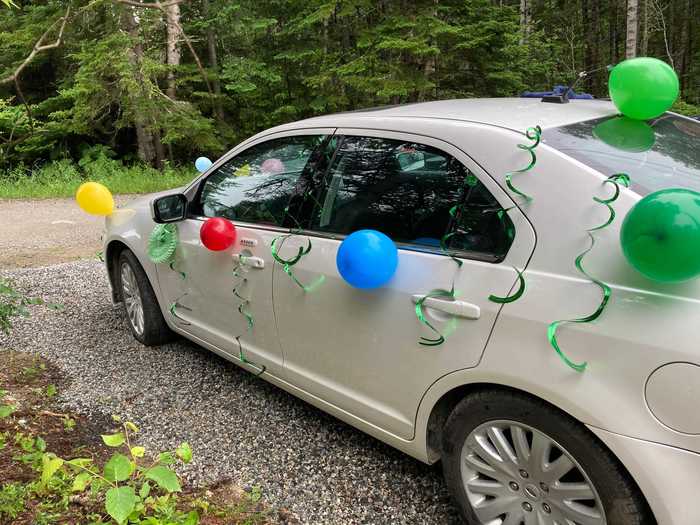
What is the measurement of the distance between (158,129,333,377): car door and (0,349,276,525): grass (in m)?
0.74

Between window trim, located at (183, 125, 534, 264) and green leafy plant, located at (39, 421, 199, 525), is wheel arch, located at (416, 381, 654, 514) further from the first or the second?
green leafy plant, located at (39, 421, 199, 525)

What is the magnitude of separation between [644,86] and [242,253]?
2.10 metres

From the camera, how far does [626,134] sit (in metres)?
2.21

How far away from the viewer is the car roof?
225cm

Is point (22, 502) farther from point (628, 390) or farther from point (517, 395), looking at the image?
point (628, 390)

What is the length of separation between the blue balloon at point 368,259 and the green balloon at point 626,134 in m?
0.96

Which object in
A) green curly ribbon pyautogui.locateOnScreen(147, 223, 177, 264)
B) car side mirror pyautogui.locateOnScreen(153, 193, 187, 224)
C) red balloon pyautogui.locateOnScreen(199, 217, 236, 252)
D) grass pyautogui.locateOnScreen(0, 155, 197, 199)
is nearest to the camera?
red balloon pyautogui.locateOnScreen(199, 217, 236, 252)

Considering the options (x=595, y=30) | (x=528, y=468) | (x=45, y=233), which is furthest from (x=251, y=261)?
(x=595, y=30)

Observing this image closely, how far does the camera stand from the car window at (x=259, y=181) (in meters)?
2.95

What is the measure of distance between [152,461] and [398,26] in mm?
10153

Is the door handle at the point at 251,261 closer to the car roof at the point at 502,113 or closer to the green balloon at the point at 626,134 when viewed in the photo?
the car roof at the point at 502,113

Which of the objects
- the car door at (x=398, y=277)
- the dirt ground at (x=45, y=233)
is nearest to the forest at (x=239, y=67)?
the dirt ground at (x=45, y=233)

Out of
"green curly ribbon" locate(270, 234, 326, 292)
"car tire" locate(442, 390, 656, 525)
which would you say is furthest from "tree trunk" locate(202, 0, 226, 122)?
"car tire" locate(442, 390, 656, 525)

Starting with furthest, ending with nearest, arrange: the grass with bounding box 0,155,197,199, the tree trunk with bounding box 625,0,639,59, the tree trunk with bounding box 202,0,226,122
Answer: the tree trunk with bounding box 202,0,226,122
the grass with bounding box 0,155,197,199
the tree trunk with bounding box 625,0,639,59
